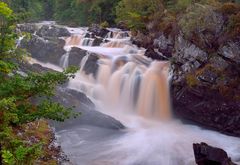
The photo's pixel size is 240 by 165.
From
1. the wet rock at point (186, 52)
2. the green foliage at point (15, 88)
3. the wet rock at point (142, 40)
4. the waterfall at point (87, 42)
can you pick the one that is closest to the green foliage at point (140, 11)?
the wet rock at point (142, 40)

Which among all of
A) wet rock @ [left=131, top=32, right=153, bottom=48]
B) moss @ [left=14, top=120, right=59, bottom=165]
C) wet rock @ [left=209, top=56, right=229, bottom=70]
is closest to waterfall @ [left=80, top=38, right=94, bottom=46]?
wet rock @ [left=131, top=32, right=153, bottom=48]

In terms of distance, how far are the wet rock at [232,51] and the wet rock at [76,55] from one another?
12.5m

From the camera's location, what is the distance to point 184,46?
2297 cm

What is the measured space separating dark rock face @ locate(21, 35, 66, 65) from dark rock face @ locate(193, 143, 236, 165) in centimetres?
1971

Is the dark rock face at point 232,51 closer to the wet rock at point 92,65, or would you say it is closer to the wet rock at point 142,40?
the wet rock at point 142,40

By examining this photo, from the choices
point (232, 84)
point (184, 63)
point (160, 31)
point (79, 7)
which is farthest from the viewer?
point (79, 7)

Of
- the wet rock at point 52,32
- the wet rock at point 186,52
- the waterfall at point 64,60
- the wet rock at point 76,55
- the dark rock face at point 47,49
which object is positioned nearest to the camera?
the wet rock at point 186,52

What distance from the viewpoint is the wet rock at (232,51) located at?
20.6 meters

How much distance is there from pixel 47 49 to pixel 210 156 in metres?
22.8

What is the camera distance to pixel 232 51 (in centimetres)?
2066

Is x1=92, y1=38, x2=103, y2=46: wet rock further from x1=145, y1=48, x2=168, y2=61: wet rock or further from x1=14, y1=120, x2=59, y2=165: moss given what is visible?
x1=14, y1=120, x2=59, y2=165: moss

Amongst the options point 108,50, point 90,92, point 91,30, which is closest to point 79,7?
point 91,30

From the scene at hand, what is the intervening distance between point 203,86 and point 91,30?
18801 mm

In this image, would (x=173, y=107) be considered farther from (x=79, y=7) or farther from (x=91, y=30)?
(x=79, y=7)
